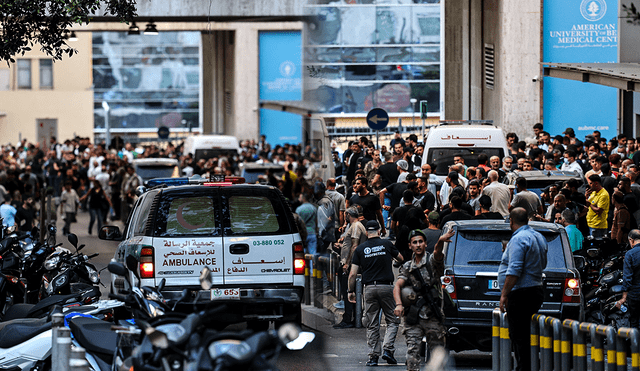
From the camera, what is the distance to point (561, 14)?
2822 cm

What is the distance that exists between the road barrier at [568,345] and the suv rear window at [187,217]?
3063mm

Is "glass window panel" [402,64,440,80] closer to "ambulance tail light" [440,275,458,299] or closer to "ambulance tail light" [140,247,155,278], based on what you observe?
"ambulance tail light" [440,275,458,299]

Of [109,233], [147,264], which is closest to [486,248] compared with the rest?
[147,264]

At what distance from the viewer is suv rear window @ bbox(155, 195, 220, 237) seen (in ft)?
32.7

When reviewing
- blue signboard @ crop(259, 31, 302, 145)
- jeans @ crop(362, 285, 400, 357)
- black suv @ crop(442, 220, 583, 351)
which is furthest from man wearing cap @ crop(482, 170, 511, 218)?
blue signboard @ crop(259, 31, 302, 145)

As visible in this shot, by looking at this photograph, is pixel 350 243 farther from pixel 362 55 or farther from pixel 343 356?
pixel 362 55

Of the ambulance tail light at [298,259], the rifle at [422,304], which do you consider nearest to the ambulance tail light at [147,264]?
the ambulance tail light at [298,259]

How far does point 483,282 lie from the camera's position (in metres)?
10.3

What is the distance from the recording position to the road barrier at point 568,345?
690 centimetres

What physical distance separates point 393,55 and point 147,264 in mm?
48127

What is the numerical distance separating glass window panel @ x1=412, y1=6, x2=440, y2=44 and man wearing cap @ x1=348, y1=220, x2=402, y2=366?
4630cm

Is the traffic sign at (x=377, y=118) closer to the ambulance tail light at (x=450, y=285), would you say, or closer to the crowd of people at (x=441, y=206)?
the crowd of people at (x=441, y=206)

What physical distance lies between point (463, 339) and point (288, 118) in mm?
40410

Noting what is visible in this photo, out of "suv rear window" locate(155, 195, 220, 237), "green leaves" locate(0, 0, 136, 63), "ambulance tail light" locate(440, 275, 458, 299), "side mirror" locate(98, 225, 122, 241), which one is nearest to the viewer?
"suv rear window" locate(155, 195, 220, 237)
